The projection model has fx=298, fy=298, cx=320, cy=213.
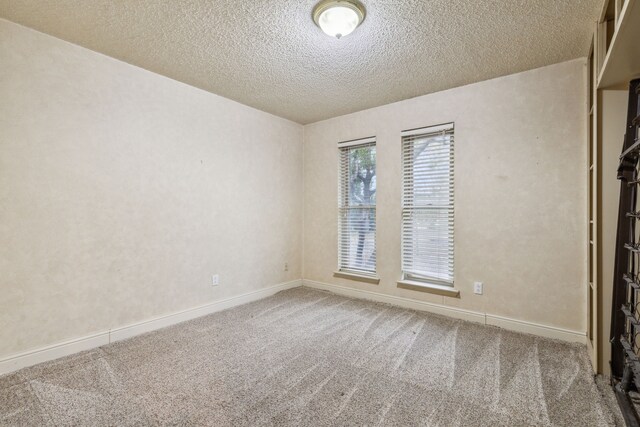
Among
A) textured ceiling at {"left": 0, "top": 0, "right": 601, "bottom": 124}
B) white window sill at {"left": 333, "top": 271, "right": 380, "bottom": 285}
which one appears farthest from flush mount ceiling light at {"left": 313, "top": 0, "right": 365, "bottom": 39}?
white window sill at {"left": 333, "top": 271, "right": 380, "bottom": 285}

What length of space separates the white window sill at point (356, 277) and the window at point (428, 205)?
0.39 meters

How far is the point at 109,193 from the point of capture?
8.44ft

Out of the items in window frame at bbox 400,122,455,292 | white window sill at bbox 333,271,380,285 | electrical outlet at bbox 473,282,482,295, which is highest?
window frame at bbox 400,122,455,292

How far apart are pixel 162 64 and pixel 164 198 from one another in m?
1.23

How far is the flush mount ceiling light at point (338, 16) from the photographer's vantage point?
1.87 meters

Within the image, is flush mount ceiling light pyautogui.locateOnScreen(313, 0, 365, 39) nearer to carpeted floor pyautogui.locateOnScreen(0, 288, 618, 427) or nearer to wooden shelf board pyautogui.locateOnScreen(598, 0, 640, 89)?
wooden shelf board pyautogui.locateOnScreen(598, 0, 640, 89)

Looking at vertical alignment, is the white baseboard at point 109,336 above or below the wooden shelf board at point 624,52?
below

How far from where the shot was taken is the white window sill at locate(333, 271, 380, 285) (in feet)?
12.4

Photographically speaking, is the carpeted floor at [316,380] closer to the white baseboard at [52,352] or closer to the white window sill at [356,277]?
the white baseboard at [52,352]

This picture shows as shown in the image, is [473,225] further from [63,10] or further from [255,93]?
[63,10]

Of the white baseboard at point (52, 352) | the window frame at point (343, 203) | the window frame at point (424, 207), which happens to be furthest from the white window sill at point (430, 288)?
the white baseboard at point (52, 352)

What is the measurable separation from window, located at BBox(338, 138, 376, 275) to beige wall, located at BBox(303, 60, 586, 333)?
1.12 ft

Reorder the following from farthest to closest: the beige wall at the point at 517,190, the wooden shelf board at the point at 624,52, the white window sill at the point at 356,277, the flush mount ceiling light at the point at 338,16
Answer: the white window sill at the point at 356,277 < the beige wall at the point at 517,190 < the flush mount ceiling light at the point at 338,16 < the wooden shelf board at the point at 624,52

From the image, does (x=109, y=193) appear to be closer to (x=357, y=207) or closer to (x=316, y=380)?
(x=316, y=380)
